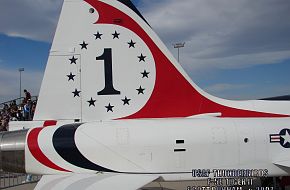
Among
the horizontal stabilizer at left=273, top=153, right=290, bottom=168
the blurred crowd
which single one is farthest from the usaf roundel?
the blurred crowd

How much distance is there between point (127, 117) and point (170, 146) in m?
0.92

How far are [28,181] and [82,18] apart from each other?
5195 mm

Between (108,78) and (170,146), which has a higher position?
(108,78)

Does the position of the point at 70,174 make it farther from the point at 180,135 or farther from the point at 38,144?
the point at 180,135

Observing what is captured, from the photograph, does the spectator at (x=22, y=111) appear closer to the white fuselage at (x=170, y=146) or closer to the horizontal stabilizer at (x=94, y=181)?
the white fuselage at (x=170, y=146)

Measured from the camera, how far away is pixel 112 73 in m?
5.60

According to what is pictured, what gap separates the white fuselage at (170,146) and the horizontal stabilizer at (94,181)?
6.1 inches

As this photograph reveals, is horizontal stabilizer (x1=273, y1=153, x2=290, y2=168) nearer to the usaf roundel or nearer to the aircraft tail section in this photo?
the usaf roundel

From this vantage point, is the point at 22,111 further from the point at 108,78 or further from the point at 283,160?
the point at 283,160

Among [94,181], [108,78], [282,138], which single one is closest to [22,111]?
[108,78]

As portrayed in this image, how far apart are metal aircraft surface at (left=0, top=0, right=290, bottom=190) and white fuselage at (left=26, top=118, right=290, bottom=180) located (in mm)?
15

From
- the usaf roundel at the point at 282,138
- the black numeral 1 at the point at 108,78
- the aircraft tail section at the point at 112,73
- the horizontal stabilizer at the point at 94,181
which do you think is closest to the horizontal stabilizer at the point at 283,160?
the usaf roundel at the point at 282,138

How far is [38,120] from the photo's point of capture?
558cm

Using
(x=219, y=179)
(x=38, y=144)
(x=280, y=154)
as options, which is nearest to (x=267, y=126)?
(x=280, y=154)
